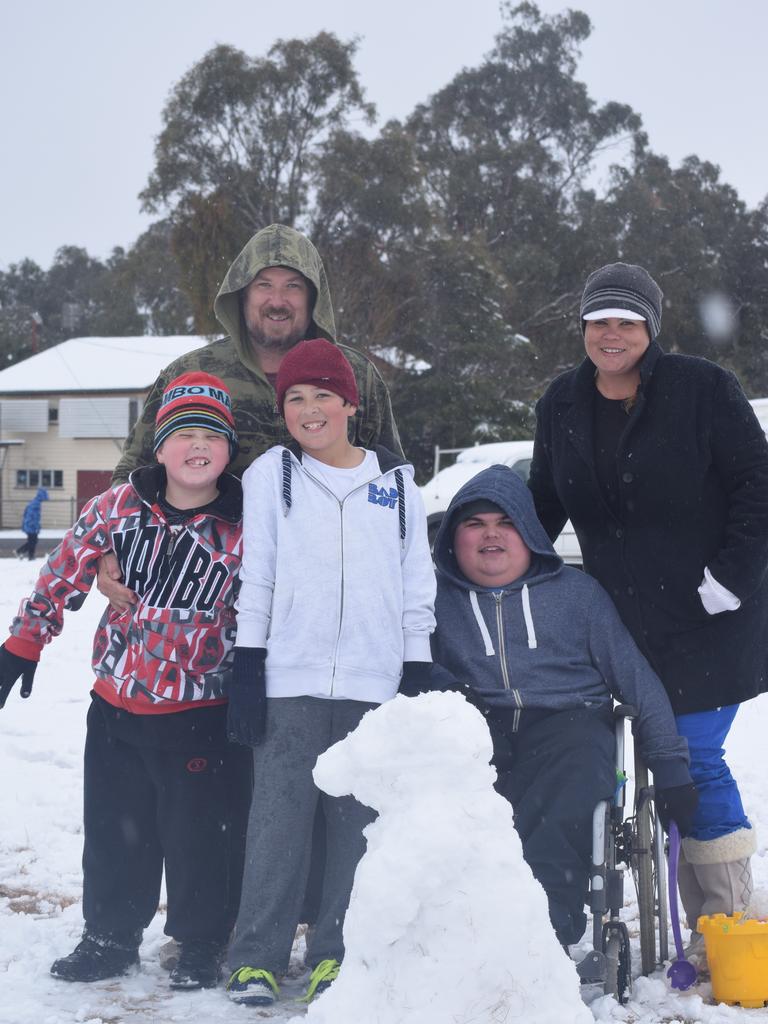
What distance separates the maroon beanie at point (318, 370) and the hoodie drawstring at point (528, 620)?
78 centimetres

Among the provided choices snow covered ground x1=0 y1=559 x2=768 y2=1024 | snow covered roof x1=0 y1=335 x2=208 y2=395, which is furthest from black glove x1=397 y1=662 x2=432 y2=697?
snow covered roof x1=0 y1=335 x2=208 y2=395

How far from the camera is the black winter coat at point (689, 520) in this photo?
3.30m

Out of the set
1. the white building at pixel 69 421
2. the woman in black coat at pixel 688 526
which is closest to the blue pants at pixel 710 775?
the woman in black coat at pixel 688 526

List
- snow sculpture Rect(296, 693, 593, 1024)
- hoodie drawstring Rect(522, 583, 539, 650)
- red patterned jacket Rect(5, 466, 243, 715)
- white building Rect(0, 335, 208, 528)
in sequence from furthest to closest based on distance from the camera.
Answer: white building Rect(0, 335, 208, 528), hoodie drawstring Rect(522, 583, 539, 650), red patterned jacket Rect(5, 466, 243, 715), snow sculpture Rect(296, 693, 593, 1024)

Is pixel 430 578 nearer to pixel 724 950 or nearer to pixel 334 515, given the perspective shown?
pixel 334 515

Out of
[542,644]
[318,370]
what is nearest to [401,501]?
[318,370]

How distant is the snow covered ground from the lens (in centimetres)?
297

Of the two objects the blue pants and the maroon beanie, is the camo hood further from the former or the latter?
the blue pants

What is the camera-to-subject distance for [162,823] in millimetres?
3357

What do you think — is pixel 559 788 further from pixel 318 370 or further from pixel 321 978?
pixel 318 370

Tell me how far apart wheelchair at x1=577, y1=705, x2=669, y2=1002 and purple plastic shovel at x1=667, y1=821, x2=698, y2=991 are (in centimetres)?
3

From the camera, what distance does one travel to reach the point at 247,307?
3871mm

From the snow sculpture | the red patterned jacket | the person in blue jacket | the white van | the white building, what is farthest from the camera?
the white building

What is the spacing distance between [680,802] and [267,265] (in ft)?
6.78
